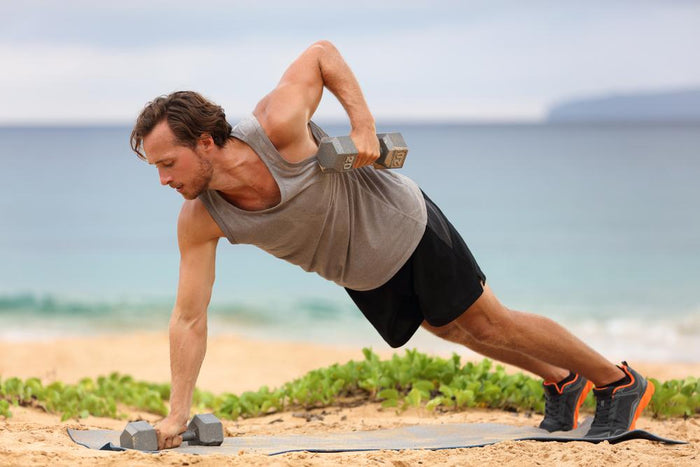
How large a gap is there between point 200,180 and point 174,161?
0.14 meters

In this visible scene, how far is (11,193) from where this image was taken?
33.5 m

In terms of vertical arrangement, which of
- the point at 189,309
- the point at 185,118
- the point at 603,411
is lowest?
the point at 603,411

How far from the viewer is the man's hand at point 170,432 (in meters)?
4.01

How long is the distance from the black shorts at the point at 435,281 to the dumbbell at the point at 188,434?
0.97m

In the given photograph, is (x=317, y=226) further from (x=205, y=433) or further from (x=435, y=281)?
(x=205, y=433)

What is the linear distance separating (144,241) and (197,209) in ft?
64.1

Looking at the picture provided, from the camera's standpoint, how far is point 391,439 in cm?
447

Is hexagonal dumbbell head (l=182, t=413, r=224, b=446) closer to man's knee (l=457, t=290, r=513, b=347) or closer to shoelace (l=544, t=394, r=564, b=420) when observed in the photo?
man's knee (l=457, t=290, r=513, b=347)

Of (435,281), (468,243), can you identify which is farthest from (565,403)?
(468,243)

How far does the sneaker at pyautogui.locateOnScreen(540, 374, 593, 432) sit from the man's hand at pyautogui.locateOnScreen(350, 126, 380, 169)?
1650 millimetres

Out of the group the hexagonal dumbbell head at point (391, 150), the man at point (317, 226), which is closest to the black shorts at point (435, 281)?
the man at point (317, 226)

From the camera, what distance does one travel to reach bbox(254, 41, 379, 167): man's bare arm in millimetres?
3969

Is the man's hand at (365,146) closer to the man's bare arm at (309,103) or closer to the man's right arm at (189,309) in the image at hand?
the man's bare arm at (309,103)

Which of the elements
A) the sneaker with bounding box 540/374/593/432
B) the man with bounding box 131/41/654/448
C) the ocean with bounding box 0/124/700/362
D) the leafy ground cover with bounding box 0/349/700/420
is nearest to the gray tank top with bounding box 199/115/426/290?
the man with bounding box 131/41/654/448
